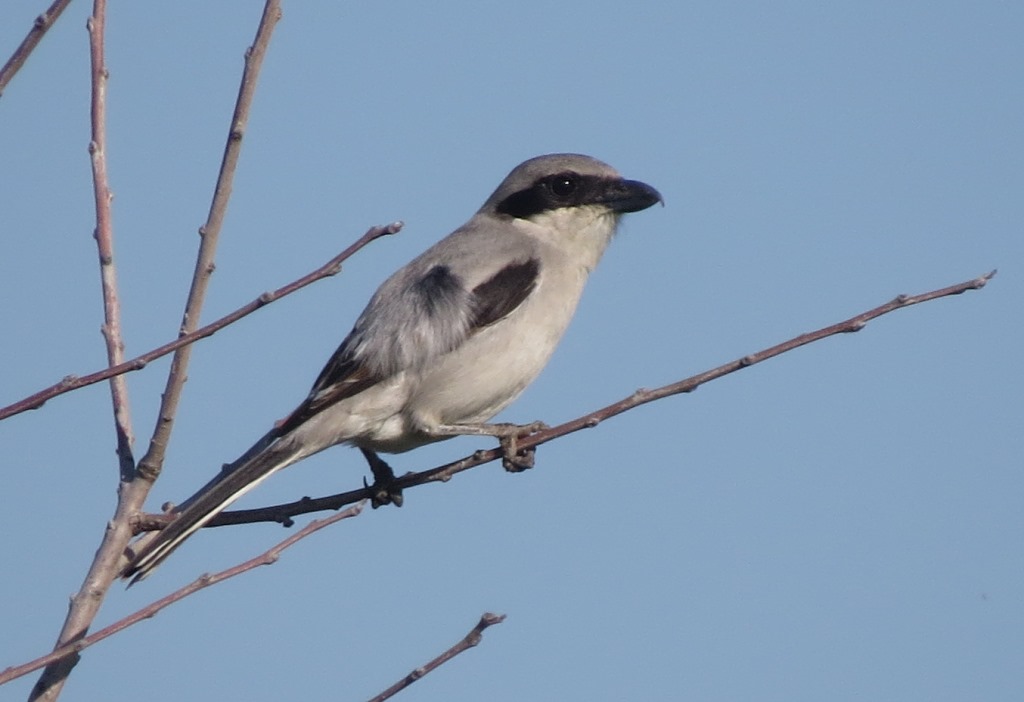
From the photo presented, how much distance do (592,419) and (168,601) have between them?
143 cm

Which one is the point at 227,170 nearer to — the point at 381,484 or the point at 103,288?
the point at 103,288

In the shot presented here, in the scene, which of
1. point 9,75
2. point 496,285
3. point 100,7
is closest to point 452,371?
point 496,285

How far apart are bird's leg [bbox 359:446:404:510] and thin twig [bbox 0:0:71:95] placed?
3.00 m

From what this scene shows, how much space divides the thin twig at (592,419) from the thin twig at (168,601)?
48cm

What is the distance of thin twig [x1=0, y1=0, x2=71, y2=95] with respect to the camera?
2.24 m

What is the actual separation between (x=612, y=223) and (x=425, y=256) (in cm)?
84

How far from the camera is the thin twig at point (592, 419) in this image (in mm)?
3320

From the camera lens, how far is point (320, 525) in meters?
3.00

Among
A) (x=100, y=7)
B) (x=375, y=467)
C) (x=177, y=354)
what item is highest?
(x=100, y=7)

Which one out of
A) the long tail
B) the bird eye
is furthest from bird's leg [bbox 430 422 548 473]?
the bird eye

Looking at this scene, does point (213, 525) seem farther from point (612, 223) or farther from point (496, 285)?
point (612, 223)

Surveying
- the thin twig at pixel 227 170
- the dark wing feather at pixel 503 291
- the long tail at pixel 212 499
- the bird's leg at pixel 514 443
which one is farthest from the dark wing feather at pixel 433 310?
the thin twig at pixel 227 170

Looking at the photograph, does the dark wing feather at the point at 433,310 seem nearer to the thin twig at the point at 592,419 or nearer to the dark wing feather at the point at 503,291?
the dark wing feather at the point at 503,291

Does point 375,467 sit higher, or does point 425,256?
point 425,256
